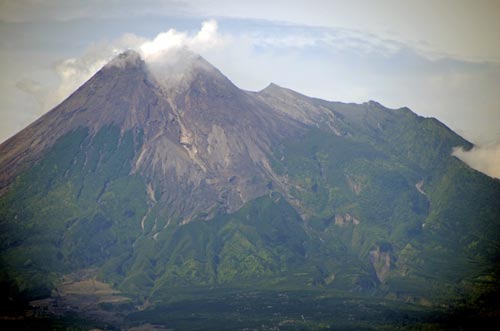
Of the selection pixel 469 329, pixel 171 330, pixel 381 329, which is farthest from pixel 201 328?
pixel 469 329

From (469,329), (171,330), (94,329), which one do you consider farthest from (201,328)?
(469,329)

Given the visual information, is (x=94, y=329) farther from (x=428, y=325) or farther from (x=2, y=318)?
(x=428, y=325)

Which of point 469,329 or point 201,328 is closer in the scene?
point 469,329

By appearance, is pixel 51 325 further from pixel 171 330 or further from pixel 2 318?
pixel 171 330

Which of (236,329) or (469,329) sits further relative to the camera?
(236,329)

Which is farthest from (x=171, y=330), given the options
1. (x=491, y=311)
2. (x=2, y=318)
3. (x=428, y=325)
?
(x=491, y=311)

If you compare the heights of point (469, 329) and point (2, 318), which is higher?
point (2, 318)

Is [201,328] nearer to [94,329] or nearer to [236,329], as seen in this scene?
[236,329]
